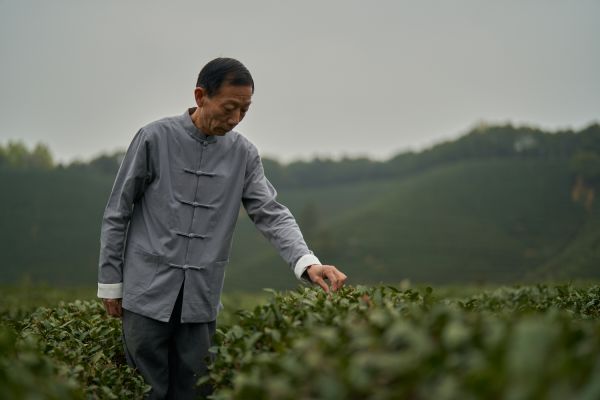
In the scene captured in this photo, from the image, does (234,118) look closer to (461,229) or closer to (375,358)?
(375,358)

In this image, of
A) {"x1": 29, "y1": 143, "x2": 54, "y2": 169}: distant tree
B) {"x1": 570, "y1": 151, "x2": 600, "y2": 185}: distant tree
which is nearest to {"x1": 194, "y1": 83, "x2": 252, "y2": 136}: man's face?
{"x1": 570, "y1": 151, "x2": 600, "y2": 185}: distant tree

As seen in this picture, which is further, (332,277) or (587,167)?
(587,167)

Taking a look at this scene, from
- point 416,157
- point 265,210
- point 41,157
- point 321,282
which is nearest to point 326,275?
point 321,282

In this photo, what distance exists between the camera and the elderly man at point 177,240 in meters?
3.02

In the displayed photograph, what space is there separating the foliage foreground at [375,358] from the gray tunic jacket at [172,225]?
17.8 inches

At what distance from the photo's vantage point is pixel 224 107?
120 inches

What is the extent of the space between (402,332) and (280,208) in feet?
6.59

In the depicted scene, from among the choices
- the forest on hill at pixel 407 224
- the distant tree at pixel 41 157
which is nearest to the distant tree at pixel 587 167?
the forest on hill at pixel 407 224

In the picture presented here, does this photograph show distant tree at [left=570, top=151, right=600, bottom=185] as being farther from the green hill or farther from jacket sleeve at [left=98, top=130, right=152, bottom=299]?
jacket sleeve at [left=98, top=130, right=152, bottom=299]

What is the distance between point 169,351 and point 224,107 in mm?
1335

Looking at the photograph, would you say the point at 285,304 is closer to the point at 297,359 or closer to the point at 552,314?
the point at 297,359

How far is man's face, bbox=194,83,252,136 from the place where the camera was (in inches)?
119

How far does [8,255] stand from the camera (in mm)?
49719

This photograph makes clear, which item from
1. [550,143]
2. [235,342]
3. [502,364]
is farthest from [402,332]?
[550,143]
